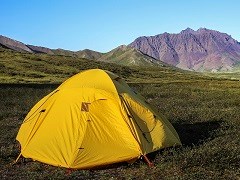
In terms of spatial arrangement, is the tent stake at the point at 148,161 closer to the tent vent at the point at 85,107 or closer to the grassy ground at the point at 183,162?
the grassy ground at the point at 183,162

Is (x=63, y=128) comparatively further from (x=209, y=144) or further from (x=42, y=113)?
(x=209, y=144)

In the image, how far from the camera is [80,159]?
46.4 feet

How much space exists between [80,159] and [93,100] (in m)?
2.59

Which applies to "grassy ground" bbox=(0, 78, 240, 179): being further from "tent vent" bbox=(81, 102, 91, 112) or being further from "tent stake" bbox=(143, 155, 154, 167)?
"tent vent" bbox=(81, 102, 91, 112)

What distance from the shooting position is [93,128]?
49.2 feet

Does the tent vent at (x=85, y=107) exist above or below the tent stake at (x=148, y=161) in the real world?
above

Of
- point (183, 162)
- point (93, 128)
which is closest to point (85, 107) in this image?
point (93, 128)

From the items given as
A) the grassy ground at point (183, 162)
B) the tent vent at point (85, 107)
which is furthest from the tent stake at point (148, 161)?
the tent vent at point (85, 107)

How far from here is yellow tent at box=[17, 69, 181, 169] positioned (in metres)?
14.5

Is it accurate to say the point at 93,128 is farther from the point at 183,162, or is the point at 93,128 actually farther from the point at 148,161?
the point at 183,162

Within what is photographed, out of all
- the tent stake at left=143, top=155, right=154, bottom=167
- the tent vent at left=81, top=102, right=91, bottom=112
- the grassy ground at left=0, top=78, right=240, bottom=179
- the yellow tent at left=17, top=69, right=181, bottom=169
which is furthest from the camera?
the tent vent at left=81, top=102, right=91, bottom=112

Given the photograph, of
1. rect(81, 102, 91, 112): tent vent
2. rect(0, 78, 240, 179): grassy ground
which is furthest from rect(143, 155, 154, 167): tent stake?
rect(81, 102, 91, 112): tent vent

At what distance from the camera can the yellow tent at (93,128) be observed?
47.5 feet

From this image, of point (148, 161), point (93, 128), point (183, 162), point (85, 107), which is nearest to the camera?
point (183, 162)
